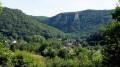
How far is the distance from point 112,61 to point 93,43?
151 metres

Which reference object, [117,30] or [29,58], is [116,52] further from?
[29,58]

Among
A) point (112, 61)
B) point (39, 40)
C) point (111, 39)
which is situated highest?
point (111, 39)

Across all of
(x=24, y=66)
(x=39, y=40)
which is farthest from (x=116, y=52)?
(x=39, y=40)

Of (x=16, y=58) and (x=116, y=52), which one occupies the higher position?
(x=116, y=52)

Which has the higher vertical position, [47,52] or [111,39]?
[111,39]

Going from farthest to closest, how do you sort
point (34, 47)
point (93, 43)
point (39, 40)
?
1. point (39, 40)
2. point (93, 43)
3. point (34, 47)

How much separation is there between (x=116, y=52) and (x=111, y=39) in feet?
2.53

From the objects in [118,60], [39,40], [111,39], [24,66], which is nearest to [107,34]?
[111,39]

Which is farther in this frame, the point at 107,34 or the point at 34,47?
the point at 34,47

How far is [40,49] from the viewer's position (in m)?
142

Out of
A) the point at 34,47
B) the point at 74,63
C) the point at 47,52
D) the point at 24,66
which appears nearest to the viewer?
the point at 24,66

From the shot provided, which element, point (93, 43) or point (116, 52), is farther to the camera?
point (93, 43)

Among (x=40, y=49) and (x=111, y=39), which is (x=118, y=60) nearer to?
(x=111, y=39)

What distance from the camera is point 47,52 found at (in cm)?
12475
